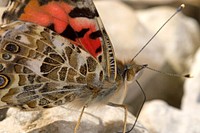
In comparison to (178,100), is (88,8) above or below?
above

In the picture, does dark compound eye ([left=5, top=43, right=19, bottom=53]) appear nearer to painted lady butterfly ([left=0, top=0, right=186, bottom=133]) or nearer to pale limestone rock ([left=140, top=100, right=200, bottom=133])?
painted lady butterfly ([left=0, top=0, right=186, bottom=133])

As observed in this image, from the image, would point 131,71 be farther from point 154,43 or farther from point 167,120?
point 154,43

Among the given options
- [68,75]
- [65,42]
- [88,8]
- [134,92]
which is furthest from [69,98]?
[134,92]

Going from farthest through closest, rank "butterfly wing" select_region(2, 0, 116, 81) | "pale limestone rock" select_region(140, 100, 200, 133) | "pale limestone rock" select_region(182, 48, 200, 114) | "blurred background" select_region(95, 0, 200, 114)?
"blurred background" select_region(95, 0, 200, 114) < "pale limestone rock" select_region(182, 48, 200, 114) < "pale limestone rock" select_region(140, 100, 200, 133) < "butterfly wing" select_region(2, 0, 116, 81)

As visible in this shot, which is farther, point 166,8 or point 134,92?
point 166,8

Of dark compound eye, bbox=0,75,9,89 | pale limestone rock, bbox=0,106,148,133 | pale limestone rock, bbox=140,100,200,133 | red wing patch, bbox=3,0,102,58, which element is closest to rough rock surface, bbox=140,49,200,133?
pale limestone rock, bbox=140,100,200,133

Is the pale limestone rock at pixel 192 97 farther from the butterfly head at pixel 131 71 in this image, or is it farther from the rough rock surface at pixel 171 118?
the butterfly head at pixel 131 71

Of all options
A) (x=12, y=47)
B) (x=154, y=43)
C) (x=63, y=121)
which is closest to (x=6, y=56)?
(x=12, y=47)

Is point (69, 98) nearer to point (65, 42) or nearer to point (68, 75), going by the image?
point (68, 75)
